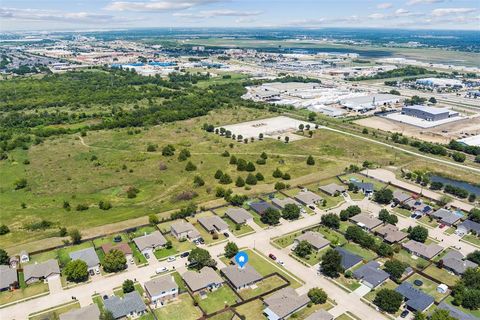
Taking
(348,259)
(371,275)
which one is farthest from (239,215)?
(371,275)

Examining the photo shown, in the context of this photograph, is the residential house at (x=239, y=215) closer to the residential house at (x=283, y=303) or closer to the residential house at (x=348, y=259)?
the residential house at (x=348, y=259)

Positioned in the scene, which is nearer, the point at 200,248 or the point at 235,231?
the point at 200,248

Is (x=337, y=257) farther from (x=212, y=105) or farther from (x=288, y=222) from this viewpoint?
(x=212, y=105)

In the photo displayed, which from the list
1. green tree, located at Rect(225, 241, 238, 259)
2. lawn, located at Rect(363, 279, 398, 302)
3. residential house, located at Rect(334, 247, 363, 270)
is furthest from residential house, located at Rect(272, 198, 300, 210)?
lawn, located at Rect(363, 279, 398, 302)

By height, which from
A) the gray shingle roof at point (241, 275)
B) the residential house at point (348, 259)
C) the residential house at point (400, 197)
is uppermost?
the residential house at point (400, 197)

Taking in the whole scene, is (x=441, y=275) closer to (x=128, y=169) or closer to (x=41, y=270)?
(x=41, y=270)

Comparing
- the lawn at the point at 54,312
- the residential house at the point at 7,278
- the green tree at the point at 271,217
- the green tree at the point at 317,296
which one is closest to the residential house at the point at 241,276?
the green tree at the point at 317,296

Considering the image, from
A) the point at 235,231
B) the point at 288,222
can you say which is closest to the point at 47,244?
the point at 235,231
